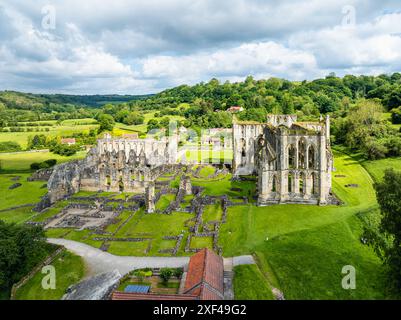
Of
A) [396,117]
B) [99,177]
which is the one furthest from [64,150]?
[396,117]

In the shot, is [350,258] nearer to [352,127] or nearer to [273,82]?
[352,127]

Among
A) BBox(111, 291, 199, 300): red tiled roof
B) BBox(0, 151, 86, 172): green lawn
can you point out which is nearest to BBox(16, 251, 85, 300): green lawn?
BBox(111, 291, 199, 300): red tiled roof

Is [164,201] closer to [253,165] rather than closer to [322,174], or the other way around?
[253,165]

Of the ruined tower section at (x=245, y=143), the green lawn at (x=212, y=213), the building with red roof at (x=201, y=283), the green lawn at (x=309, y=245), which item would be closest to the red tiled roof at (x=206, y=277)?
the building with red roof at (x=201, y=283)

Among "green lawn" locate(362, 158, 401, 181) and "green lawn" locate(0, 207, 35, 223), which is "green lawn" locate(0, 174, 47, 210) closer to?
"green lawn" locate(0, 207, 35, 223)

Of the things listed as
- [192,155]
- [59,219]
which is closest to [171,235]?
[59,219]
